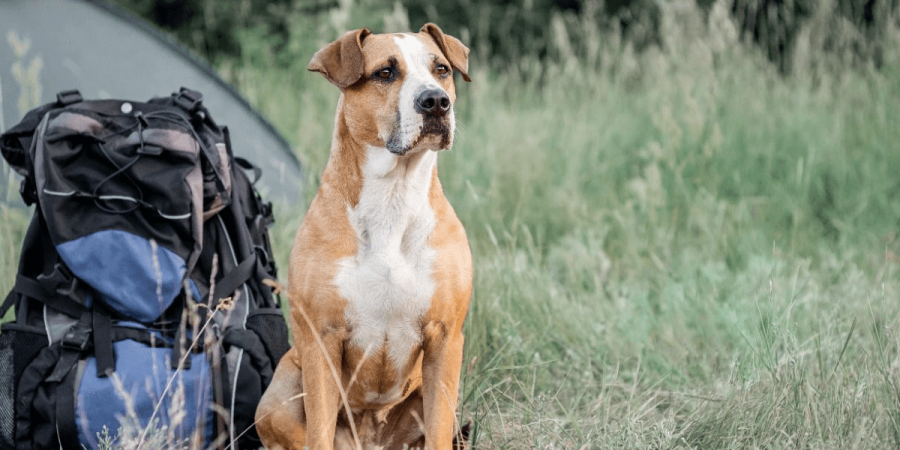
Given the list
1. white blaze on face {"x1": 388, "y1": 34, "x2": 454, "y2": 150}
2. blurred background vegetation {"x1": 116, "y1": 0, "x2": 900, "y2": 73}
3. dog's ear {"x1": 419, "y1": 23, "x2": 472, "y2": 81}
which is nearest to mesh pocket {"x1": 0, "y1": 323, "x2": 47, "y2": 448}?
white blaze on face {"x1": 388, "y1": 34, "x2": 454, "y2": 150}

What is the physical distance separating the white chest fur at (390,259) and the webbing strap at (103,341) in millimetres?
865

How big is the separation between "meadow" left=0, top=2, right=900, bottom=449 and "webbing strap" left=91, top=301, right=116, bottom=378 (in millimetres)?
971

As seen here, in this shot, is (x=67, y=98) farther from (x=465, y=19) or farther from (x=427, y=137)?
(x=465, y=19)

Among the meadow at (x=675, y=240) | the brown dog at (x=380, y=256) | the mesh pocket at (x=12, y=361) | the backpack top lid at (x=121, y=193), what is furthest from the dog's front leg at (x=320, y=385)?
the mesh pocket at (x=12, y=361)

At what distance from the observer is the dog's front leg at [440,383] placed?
7.97ft

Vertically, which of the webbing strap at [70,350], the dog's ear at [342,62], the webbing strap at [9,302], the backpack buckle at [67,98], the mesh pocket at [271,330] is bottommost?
the mesh pocket at [271,330]

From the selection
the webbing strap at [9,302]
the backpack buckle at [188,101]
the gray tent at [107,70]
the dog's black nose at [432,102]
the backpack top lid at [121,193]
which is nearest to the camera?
the dog's black nose at [432,102]

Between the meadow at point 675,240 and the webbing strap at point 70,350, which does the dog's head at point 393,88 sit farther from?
the webbing strap at point 70,350

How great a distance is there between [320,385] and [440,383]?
1.12 ft

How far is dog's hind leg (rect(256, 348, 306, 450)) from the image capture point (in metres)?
2.55

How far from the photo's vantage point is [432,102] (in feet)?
7.70

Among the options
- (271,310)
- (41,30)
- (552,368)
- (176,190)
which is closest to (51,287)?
(176,190)

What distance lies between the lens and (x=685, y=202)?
4.80m

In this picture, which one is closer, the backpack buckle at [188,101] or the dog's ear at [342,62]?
the dog's ear at [342,62]
